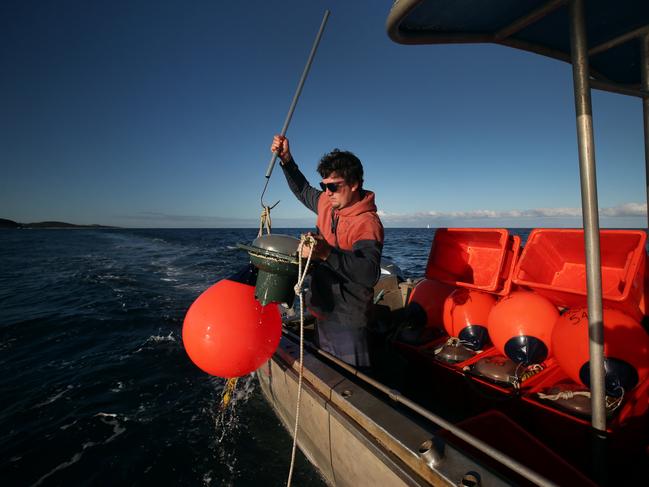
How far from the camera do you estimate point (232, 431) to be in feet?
Answer: 13.1

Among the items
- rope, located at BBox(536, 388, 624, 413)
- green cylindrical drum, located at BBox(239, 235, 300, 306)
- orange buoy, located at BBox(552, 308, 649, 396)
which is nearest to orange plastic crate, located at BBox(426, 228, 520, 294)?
orange buoy, located at BBox(552, 308, 649, 396)

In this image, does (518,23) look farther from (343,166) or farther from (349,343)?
(349,343)

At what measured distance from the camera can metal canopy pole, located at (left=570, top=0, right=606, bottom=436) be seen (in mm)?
1600

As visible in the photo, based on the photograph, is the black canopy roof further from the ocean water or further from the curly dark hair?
the ocean water

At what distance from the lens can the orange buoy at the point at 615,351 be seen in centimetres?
238

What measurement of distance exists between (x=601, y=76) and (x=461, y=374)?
3.16m

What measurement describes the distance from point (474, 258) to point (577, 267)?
117 centimetres

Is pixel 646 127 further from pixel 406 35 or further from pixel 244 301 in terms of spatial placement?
pixel 244 301

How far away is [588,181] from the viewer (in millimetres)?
1626

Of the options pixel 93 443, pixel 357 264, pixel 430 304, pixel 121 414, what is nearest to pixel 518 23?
pixel 357 264

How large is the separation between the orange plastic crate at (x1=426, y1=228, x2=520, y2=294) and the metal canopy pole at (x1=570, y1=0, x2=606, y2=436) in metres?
2.05

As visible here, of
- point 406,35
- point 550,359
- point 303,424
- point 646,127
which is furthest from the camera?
point 550,359

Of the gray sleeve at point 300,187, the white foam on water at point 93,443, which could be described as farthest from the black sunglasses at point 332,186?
the white foam on water at point 93,443

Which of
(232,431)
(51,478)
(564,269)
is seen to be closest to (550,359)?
(564,269)
